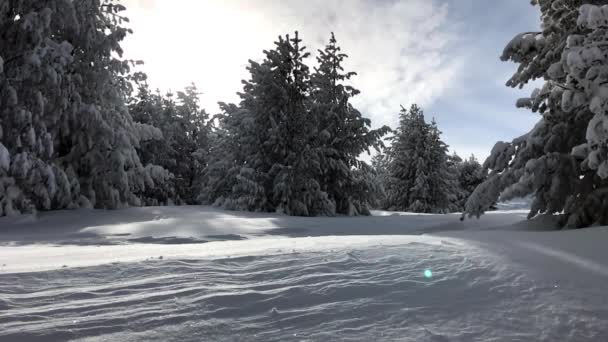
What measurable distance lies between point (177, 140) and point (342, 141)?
15857 mm

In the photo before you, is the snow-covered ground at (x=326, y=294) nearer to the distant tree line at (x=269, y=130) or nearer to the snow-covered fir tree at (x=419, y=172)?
the distant tree line at (x=269, y=130)

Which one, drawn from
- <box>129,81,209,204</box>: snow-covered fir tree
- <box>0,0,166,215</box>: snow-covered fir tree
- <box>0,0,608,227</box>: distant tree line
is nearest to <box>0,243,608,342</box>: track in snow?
<box>0,0,608,227</box>: distant tree line

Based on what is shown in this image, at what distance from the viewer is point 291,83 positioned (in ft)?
56.9

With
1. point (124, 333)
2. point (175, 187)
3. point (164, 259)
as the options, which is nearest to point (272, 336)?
point (124, 333)

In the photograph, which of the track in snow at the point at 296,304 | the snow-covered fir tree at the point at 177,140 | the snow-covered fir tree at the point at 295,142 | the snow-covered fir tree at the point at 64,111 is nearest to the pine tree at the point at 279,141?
the snow-covered fir tree at the point at 295,142

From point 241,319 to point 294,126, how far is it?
15.0 metres

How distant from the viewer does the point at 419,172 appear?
28125 mm

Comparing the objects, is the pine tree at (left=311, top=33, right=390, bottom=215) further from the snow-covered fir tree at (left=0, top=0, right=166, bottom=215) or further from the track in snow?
the track in snow

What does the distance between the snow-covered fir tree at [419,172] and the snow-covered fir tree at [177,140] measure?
47.4 ft

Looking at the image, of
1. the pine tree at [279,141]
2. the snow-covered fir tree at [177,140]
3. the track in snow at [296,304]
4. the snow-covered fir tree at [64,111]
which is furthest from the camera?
the snow-covered fir tree at [177,140]

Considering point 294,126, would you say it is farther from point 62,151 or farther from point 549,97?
point 549,97

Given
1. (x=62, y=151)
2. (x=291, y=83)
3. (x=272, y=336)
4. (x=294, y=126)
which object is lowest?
(x=272, y=336)

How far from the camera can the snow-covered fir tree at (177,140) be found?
87.2ft

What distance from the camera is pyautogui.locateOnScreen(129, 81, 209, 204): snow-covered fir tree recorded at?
87.2ft
